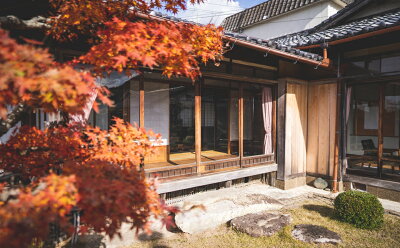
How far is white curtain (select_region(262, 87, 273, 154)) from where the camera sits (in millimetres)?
7965

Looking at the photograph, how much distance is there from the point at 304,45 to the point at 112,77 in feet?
19.5

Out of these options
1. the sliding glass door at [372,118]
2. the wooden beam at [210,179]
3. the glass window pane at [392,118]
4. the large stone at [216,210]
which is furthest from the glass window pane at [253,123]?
the glass window pane at [392,118]

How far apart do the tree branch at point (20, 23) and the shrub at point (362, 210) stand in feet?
21.1

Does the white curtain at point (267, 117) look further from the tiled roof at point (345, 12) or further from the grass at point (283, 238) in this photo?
the tiled roof at point (345, 12)

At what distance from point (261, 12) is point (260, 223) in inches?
679

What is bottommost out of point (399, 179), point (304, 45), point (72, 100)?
point (399, 179)

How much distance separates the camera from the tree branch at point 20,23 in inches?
98.7

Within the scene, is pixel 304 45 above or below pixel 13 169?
above

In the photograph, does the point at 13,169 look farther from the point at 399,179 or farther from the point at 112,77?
the point at 399,179

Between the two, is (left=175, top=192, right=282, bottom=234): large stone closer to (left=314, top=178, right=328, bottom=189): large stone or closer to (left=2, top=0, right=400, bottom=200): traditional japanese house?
(left=2, top=0, right=400, bottom=200): traditional japanese house

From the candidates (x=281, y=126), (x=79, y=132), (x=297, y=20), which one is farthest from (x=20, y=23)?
(x=297, y=20)

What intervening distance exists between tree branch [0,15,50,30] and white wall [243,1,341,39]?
51.6 feet

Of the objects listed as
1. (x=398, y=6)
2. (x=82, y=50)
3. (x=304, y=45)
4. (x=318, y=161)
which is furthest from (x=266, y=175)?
(x=398, y=6)

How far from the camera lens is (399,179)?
664cm
